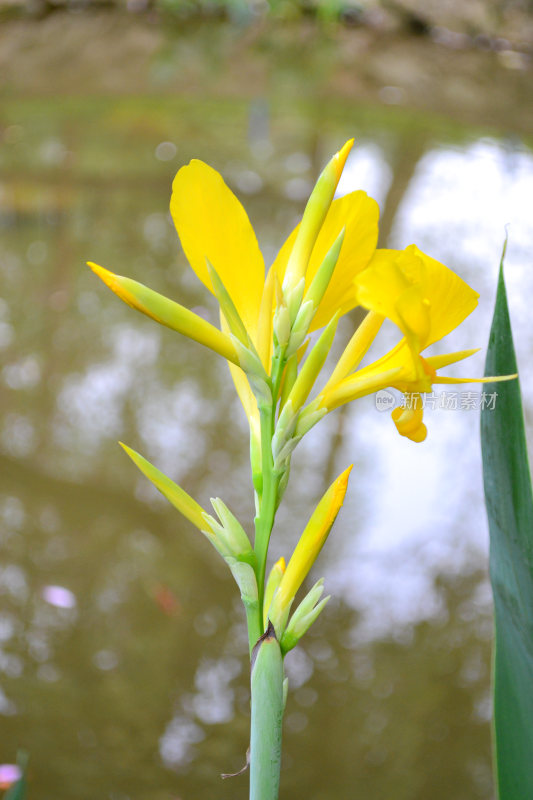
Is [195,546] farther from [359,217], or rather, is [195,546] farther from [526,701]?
[359,217]

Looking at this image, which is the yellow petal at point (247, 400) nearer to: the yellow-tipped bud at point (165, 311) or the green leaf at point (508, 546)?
the yellow-tipped bud at point (165, 311)

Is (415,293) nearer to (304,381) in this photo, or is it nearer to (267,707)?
(304,381)

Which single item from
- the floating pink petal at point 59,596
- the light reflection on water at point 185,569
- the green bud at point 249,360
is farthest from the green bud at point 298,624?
the floating pink petal at point 59,596

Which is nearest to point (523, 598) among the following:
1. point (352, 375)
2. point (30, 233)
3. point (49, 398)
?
point (352, 375)

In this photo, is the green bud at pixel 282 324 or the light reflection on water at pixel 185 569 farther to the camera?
the light reflection on water at pixel 185 569

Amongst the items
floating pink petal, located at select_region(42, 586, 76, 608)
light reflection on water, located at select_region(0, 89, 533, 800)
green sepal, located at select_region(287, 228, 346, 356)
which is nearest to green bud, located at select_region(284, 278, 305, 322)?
green sepal, located at select_region(287, 228, 346, 356)

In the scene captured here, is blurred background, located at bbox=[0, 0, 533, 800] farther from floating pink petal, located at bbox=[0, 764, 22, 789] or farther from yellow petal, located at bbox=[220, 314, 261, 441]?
yellow petal, located at bbox=[220, 314, 261, 441]
